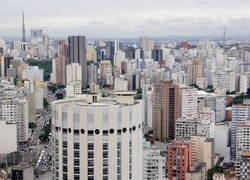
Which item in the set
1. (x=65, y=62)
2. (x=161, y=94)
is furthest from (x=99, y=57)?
(x=161, y=94)

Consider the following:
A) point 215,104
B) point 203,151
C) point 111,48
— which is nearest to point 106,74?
point 111,48

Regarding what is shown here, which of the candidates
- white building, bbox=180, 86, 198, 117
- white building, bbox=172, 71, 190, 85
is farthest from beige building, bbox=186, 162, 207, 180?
white building, bbox=172, 71, 190, 85

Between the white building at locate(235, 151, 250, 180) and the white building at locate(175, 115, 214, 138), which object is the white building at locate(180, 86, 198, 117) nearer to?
the white building at locate(175, 115, 214, 138)

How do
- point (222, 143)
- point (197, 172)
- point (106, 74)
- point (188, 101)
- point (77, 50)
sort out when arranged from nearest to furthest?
point (197, 172) → point (222, 143) → point (188, 101) → point (106, 74) → point (77, 50)

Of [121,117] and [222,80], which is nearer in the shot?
[121,117]

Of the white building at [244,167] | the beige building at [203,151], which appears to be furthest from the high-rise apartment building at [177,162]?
the beige building at [203,151]

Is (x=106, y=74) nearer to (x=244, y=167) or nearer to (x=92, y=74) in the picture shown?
(x=92, y=74)

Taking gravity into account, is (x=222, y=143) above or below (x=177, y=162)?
below
